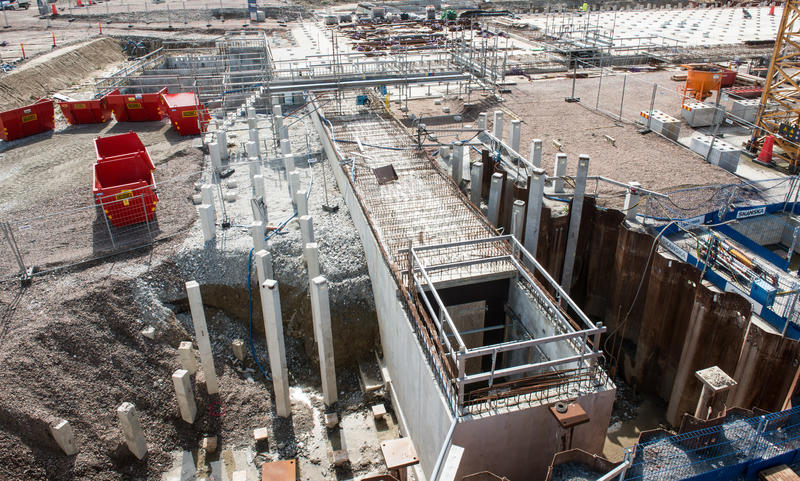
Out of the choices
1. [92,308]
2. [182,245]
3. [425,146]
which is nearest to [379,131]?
[425,146]

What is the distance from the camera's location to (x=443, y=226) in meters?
14.9

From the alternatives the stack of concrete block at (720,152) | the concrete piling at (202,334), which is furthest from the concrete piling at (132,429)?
the stack of concrete block at (720,152)

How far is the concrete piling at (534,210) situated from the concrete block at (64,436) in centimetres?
1152

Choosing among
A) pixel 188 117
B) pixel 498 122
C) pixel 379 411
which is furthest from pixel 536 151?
pixel 188 117

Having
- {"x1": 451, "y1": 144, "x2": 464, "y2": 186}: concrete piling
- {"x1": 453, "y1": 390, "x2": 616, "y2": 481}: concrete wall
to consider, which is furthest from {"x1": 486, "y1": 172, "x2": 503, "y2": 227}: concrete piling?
{"x1": 453, "y1": 390, "x2": 616, "y2": 481}: concrete wall

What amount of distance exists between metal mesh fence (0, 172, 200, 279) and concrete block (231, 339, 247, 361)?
4.10m

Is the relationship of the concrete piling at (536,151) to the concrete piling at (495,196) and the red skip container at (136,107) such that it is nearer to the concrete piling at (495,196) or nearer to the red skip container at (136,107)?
the concrete piling at (495,196)

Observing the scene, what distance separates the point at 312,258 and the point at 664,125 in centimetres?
1659

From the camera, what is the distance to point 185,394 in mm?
12508

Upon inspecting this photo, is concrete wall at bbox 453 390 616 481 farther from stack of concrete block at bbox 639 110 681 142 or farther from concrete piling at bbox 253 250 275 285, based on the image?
stack of concrete block at bbox 639 110 681 142

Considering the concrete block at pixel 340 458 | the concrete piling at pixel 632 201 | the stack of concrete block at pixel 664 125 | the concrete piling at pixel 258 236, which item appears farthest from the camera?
the stack of concrete block at pixel 664 125

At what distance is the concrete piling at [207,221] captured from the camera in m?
15.5

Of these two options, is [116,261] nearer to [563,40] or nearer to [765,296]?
[765,296]

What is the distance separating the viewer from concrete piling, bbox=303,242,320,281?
45.9ft
